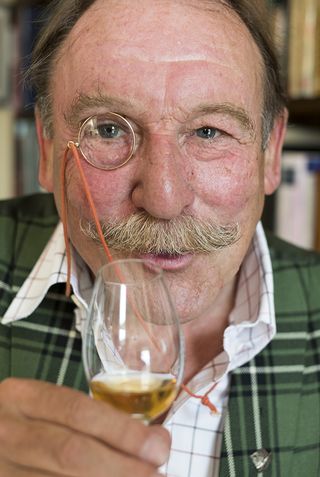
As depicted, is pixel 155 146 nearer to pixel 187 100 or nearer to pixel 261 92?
pixel 187 100

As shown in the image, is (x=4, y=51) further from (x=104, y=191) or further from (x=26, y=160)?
(x=104, y=191)

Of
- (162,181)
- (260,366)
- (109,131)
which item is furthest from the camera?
(260,366)

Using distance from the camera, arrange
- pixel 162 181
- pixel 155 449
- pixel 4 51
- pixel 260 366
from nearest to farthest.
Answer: pixel 155 449
pixel 162 181
pixel 260 366
pixel 4 51

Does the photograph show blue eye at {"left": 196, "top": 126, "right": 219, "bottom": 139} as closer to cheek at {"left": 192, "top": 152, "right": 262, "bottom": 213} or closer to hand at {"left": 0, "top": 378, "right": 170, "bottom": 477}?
cheek at {"left": 192, "top": 152, "right": 262, "bottom": 213}

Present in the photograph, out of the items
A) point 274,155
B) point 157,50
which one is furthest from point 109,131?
point 274,155

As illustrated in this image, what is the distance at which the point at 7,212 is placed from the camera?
5.38ft

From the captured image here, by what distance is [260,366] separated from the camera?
1.36 metres

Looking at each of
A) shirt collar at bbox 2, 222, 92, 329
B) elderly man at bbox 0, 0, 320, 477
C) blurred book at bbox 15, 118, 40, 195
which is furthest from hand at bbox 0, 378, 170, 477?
blurred book at bbox 15, 118, 40, 195

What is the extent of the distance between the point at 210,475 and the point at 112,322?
0.56 metres

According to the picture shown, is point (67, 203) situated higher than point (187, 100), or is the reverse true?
point (187, 100)

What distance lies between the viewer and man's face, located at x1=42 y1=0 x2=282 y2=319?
1.15m

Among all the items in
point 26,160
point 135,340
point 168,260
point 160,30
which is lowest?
Result: point 26,160

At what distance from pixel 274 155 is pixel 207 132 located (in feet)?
0.93

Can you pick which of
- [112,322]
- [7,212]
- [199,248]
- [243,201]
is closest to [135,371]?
[112,322]
